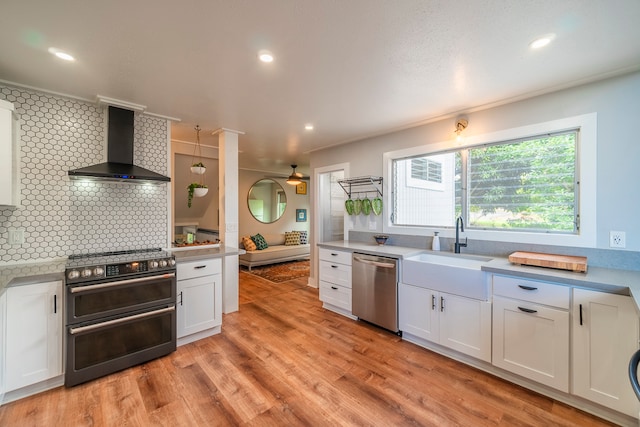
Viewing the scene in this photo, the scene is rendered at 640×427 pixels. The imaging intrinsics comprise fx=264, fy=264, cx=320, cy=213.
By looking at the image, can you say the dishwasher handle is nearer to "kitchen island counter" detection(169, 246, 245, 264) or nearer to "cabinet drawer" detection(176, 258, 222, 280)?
"kitchen island counter" detection(169, 246, 245, 264)

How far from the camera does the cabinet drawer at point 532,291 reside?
6.12 ft

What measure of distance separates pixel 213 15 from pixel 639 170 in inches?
123

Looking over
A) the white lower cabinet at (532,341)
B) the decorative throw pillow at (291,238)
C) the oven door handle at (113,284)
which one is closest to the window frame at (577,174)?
the white lower cabinet at (532,341)

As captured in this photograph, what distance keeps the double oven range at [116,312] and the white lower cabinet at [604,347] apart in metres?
3.24

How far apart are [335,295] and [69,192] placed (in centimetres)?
307

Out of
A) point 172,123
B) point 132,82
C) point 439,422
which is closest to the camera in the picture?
point 439,422

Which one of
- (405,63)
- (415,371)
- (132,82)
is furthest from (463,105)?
(132,82)

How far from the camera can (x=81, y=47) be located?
176 cm

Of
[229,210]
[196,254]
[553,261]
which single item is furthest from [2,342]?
[553,261]

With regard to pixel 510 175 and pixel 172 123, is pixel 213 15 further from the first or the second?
pixel 510 175

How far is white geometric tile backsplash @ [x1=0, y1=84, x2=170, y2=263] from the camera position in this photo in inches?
92.1

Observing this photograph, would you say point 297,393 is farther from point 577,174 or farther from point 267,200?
point 267,200

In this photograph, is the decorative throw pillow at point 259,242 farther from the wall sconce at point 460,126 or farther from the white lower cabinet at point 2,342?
the wall sconce at point 460,126

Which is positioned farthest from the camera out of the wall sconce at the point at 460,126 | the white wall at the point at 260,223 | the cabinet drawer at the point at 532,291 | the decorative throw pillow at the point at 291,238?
the decorative throw pillow at the point at 291,238
